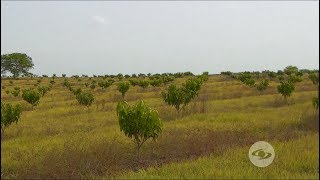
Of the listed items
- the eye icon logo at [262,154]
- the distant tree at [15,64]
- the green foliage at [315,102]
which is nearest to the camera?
the green foliage at [315,102]

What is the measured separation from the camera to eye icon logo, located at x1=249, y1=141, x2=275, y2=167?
37.1ft

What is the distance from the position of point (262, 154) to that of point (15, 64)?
103485mm

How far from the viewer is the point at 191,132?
17016 millimetres

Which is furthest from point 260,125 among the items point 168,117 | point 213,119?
point 168,117

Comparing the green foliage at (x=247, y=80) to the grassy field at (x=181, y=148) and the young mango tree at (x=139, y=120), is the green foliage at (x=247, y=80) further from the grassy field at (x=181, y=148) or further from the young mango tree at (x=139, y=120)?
the young mango tree at (x=139, y=120)

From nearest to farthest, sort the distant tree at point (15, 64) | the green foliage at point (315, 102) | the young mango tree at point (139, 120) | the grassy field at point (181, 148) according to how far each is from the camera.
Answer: the green foliage at point (315, 102) < the grassy field at point (181, 148) < the young mango tree at point (139, 120) < the distant tree at point (15, 64)

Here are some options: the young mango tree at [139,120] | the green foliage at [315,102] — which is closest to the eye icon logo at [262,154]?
the green foliage at [315,102]

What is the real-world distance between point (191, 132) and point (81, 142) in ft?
16.4

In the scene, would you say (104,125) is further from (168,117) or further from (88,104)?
(88,104)

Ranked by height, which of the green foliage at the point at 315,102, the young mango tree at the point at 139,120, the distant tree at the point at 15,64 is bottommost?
the young mango tree at the point at 139,120

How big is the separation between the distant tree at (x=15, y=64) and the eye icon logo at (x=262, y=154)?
99.2m

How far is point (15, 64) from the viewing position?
10525 centimetres

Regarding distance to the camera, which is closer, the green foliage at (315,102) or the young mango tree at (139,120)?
the green foliage at (315,102)

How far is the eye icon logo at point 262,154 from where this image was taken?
11305 millimetres
